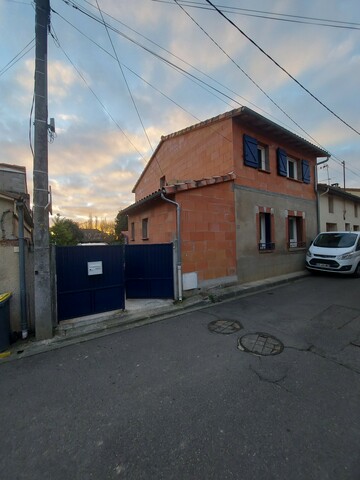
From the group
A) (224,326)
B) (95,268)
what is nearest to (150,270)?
(95,268)

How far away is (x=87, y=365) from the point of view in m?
3.49

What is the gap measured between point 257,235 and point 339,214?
8606mm

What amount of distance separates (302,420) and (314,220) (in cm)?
1165

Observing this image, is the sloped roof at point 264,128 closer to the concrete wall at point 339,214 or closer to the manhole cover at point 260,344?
the concrete wall at point 339,214

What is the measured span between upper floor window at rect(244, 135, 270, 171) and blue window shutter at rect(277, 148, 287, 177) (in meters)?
0.66

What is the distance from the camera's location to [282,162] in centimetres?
1022

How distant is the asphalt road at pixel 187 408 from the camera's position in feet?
6.19

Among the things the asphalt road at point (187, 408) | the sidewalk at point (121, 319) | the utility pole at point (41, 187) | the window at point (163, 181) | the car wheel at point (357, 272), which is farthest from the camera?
the window at point (163, 181)

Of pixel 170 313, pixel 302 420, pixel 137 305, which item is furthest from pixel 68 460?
pixel 137 305

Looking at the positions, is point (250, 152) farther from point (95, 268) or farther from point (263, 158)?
point (95, 268)

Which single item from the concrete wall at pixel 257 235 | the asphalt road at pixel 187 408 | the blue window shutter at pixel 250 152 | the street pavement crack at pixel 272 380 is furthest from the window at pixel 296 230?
the street pavement crack at pixel 272 380

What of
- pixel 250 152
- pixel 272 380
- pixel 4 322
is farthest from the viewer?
pixel 250 152

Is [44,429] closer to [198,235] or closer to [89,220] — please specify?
[198,235]

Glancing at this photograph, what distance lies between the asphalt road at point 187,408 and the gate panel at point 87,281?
1181mm
